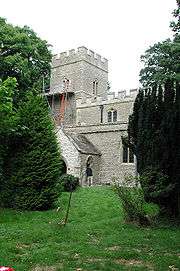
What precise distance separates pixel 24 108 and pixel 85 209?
5.03m

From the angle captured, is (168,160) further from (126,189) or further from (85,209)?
(85,209)

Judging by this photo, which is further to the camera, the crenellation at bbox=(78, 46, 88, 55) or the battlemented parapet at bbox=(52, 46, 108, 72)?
the battlemented parapet at bbox=(52, 46, 108, 72)

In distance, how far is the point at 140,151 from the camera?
47.0 ft

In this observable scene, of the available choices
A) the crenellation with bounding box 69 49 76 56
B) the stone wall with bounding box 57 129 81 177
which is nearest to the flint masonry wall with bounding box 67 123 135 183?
the stone wall with bounding box 57 129 81 177

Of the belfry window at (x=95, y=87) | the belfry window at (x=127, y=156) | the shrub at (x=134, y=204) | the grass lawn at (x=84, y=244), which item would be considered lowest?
the grass lawn at (x=84, y=244)

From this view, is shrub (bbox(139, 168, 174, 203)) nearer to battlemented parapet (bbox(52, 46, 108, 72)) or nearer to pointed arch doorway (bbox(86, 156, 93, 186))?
pointed arch doorway (bbox(86, 156, 93, 186))

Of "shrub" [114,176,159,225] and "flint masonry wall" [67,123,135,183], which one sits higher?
"flint masonry wall" [67,123,135,183]

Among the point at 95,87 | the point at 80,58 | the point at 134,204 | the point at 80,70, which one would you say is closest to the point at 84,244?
the point at 134,204

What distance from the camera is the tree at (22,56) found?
31.8 metres

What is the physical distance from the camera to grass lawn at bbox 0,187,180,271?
27.1ft

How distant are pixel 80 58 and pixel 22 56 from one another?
438 inches

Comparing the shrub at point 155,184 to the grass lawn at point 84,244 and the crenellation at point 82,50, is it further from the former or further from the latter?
Result: the crenellation at point 82,50

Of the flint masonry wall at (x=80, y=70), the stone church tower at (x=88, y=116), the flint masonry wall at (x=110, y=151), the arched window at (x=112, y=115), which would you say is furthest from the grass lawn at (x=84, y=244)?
the flint masonry wall at (x=80, y=70)

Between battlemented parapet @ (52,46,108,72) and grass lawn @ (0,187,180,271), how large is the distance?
102ft
